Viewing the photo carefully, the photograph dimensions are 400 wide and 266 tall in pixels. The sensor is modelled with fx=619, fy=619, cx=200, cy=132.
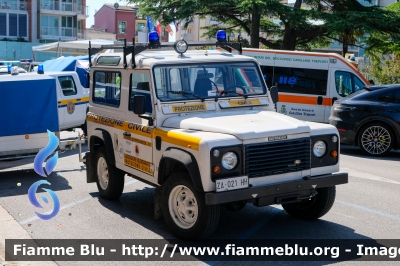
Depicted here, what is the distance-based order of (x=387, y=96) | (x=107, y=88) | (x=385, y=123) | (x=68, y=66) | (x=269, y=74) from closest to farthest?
(x=107, y=88) < (x=385, y=123) < (x=387, y=96) < (x=269, y=74) < (x=68, y=66)

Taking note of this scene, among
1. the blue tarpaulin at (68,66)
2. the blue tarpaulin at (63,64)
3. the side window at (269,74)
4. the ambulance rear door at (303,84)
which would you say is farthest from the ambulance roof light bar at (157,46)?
the blue tarpaulin at (63,64)

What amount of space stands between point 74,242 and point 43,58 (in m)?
41.1

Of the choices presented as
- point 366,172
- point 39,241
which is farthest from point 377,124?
point 39,241

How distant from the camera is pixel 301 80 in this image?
18484 mm

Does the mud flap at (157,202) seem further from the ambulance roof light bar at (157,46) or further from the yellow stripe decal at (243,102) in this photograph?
the ambulance roof light bar at (157,46)

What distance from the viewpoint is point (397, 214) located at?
8477 mm

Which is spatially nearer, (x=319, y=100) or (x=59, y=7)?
(x=319, y=100)

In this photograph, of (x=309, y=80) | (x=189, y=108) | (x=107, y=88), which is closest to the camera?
(x=189, y=108)

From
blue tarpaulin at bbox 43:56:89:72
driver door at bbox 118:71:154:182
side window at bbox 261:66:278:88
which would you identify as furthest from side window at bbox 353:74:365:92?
driver door at bbox 118:71:154:182

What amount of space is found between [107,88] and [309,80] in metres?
10.3

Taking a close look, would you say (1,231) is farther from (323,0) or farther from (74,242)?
(323,0)

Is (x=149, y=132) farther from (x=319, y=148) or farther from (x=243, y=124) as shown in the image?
(x=319, y=148)

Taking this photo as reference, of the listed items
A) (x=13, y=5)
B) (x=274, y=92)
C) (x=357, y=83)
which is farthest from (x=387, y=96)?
(x=13, y=5)

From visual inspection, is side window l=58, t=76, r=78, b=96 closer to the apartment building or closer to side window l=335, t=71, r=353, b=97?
side window l=335, t=71, r=353, b=97
